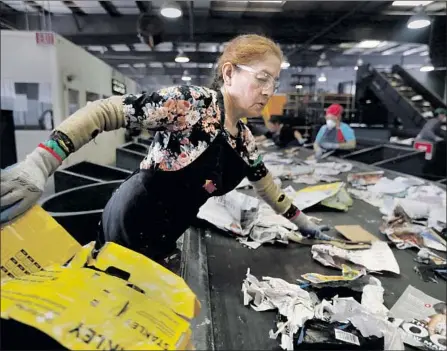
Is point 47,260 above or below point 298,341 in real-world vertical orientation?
above

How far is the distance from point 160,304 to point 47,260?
22 cm

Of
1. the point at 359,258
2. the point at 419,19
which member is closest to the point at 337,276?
the point at 359,258

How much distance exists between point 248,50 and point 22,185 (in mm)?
736

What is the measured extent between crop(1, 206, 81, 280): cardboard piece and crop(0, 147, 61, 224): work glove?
2 centimetres

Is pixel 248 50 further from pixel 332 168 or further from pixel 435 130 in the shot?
pixel 435 130

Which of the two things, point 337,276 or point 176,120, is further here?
point 337,276

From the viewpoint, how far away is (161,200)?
1.00 m

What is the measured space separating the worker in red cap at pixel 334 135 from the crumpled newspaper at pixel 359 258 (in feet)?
10.1

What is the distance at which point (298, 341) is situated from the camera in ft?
2.55

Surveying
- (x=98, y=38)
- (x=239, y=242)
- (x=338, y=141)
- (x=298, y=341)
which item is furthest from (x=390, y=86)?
(x=298, y=341)

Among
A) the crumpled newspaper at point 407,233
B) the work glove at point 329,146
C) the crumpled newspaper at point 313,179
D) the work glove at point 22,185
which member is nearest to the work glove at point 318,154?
the work glove at point 329,146

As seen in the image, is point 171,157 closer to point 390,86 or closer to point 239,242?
point 239,242

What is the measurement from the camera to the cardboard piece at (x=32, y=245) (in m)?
0.52

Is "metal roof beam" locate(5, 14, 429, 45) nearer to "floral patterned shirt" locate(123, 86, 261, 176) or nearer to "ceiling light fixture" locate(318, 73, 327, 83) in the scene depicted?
"floral patterned shirt" locate(123, 86, 261, 176)
